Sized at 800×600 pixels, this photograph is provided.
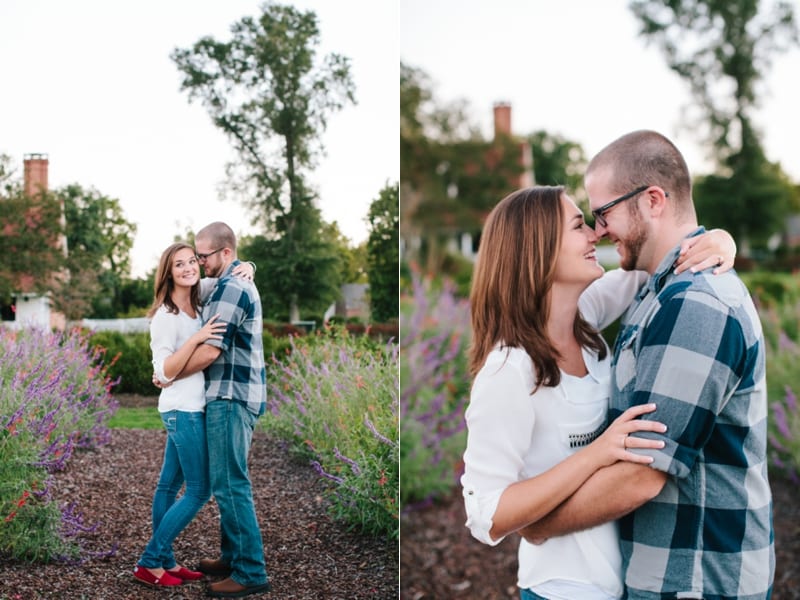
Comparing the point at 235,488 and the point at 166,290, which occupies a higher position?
the point at 166,290

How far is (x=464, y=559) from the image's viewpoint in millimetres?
4090

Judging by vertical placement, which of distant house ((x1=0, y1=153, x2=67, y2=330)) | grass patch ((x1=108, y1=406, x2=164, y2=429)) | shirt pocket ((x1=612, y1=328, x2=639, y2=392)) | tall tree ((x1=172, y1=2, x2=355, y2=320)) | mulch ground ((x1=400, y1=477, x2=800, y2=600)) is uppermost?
tall tree ((x1=172, y1=2, x2=355, y2=320))

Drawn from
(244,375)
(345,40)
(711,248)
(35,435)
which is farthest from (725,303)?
(35,435)

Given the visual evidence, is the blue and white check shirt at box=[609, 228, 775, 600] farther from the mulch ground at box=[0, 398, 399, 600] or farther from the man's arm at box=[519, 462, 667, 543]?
the mulch ground at box=[0, 398, 399, 600]

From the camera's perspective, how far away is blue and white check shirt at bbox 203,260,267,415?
2748 mm

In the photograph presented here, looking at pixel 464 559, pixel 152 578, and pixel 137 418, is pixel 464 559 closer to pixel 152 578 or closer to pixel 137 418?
pixel 152 578

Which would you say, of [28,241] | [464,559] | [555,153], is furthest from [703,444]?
[555,153]

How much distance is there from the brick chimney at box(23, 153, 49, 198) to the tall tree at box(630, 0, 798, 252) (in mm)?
4770

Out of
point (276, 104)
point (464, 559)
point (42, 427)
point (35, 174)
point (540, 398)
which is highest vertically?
point (276, 104)

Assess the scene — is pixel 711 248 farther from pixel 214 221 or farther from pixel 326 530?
pixel 326 530

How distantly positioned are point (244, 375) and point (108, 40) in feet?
4.47

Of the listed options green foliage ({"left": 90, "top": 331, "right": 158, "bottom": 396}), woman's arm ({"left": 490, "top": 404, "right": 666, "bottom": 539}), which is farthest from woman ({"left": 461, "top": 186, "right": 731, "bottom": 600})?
green foliage ({"left": 90, "top": 331, "right": 158, "bottom": 396})

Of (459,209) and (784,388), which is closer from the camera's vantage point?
(784,388)

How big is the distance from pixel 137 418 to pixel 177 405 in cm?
17
